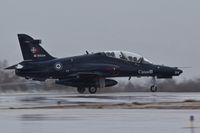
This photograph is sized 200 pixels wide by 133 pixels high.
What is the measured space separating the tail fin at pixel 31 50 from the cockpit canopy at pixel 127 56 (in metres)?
4.40

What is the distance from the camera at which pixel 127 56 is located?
45.3 meters

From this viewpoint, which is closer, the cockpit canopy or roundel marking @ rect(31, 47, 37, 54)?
the cockpit canopy

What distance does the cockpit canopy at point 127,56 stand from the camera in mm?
45000

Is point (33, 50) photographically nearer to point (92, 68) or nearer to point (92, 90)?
point (92, 68)

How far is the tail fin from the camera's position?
46625 millimetres

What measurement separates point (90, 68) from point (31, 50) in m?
4.50

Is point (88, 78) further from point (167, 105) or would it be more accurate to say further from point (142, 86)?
point (167, 105)

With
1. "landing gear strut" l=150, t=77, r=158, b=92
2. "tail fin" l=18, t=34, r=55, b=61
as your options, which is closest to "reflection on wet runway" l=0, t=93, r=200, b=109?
"landing gear strut" l=150, t=77, r=158, b=92

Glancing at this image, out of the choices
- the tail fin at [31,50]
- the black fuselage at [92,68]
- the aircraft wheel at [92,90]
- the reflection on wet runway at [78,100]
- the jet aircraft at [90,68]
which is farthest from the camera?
the tail fin at [31,50]

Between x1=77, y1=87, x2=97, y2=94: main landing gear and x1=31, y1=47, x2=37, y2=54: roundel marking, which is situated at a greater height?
x1=31, y1=47, x2=37, y2=54: roundel marking
